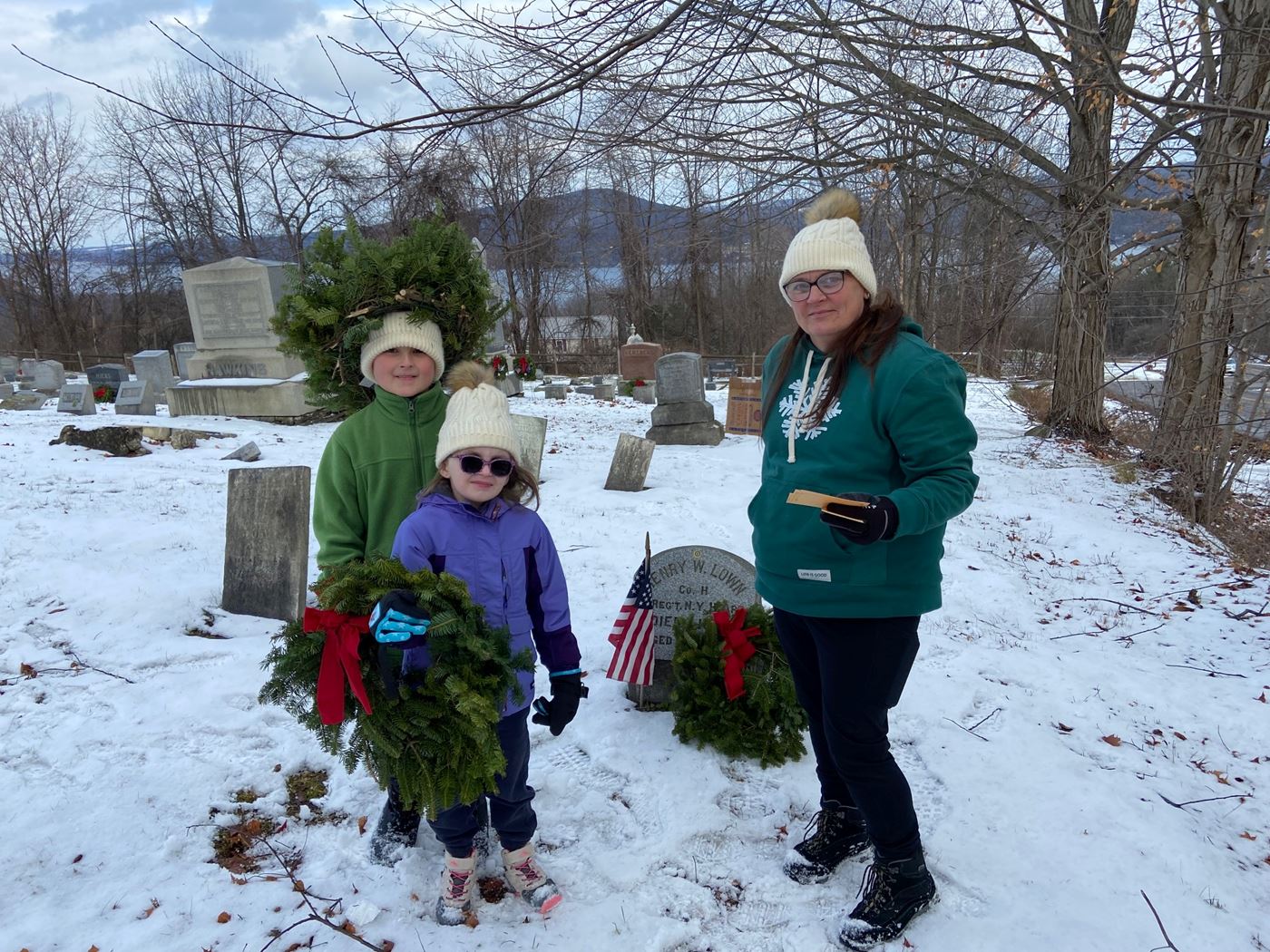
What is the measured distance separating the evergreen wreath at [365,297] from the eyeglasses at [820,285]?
3.90 feet

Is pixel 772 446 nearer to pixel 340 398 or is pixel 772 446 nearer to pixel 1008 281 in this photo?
pixel 340 398

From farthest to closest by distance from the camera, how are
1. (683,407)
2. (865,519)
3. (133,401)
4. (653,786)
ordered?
1. (133,401)
2. (683,407)
3. (653,786)
4. (865,519)

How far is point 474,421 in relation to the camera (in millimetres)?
2117

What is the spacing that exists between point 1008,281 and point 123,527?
8157 millimetres

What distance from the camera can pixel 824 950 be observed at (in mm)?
2119

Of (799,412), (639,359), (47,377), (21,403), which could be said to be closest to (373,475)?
(799,412)

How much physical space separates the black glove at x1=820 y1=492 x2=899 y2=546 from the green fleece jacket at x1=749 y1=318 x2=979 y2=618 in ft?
0.11

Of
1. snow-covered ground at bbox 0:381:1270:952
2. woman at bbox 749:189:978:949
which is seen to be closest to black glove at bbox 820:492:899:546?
woman at bbox 749:189:978:949

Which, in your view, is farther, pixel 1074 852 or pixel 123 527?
pixel 123 527

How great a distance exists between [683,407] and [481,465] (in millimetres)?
A: 9492

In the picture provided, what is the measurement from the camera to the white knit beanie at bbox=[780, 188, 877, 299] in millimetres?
1965

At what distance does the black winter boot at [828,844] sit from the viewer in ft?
7.88

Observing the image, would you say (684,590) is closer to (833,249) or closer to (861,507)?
(861,507)

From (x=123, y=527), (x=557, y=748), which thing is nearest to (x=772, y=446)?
(x=557, y=748)
